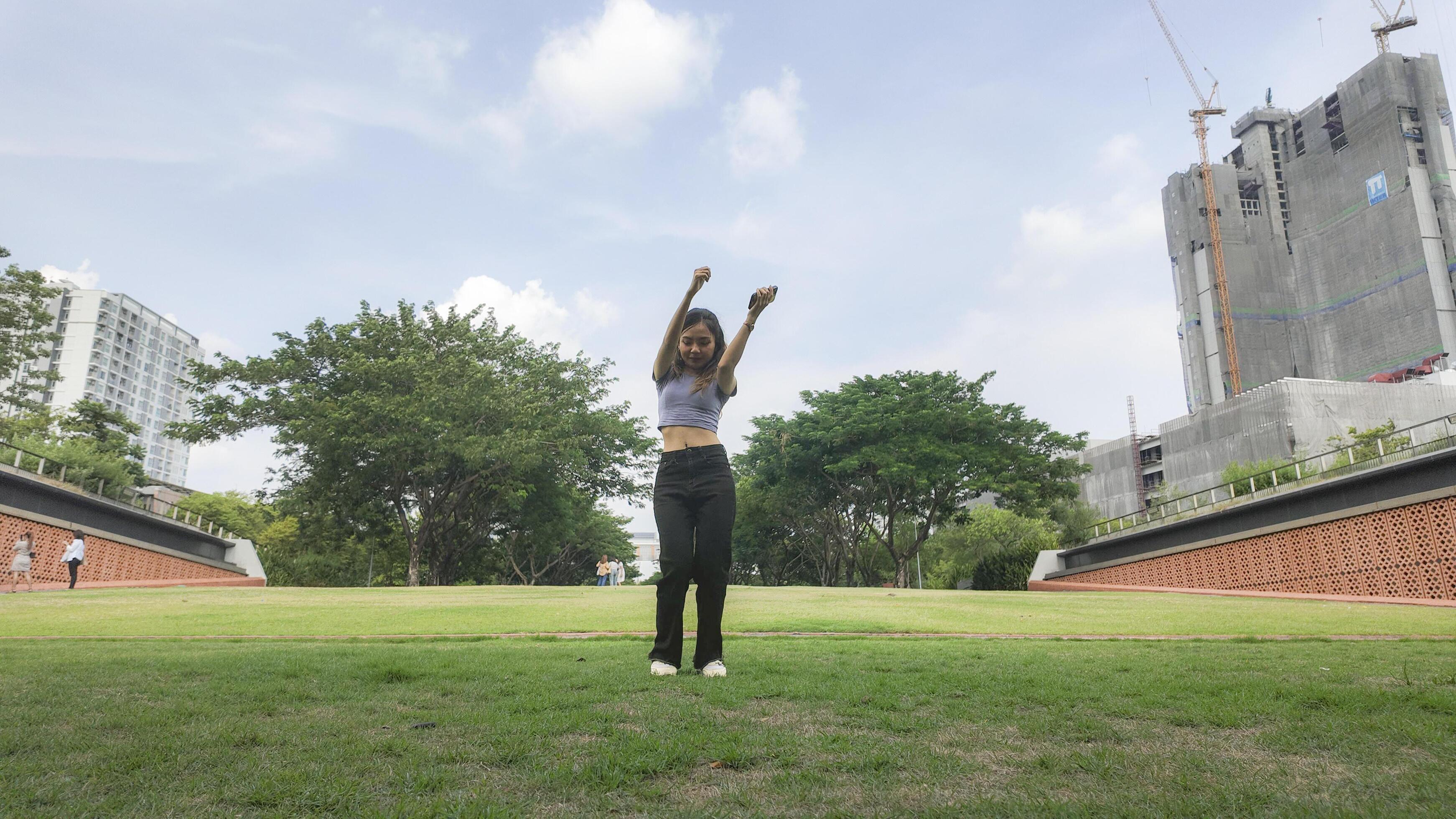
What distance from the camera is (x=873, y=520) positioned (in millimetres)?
41344

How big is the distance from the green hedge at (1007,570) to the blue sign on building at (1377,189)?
4813 cm

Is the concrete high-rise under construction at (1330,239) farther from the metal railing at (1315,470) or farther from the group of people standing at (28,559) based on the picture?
the group of people standing at (28,559)

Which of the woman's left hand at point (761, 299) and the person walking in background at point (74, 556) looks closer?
the woman's left hand at point (761, 299)

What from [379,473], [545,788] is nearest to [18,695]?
[545,788]

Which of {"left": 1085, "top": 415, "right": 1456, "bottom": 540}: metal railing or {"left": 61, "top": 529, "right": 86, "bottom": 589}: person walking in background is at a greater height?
{"left": 1085, "top": 415, "right": 1456, "bottom": 540}: metal railing

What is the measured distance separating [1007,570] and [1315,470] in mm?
21280

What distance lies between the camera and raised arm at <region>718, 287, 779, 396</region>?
5.07 m

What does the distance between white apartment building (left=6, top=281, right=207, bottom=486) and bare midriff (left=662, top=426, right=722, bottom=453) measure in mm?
120366

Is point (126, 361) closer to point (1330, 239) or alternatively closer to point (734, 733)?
point (734, 733)

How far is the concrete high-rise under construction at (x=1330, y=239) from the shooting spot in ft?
214

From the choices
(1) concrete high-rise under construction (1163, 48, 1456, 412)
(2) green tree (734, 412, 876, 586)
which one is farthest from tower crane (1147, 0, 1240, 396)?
(2) green tree (734, 412, 876, 586)

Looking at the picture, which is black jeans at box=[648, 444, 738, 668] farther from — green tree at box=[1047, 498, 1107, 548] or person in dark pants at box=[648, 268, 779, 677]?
green tree at box=[1047, 498, 1107, 548]

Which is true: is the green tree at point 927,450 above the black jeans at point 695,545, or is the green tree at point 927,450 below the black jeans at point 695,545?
above

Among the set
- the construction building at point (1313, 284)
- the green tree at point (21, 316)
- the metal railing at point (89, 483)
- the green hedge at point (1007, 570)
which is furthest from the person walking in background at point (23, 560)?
the construction building at point (1313, 284)
